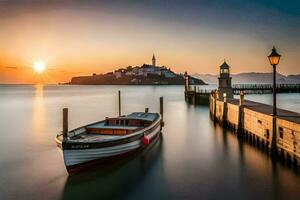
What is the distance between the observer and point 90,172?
16.0 meters

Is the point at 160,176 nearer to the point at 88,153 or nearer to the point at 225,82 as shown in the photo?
the point at 88,153

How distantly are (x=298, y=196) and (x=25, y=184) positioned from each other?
13.0 meters

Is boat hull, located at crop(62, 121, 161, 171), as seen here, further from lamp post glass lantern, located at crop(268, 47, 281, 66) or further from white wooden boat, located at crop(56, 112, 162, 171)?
lamp post glass lantern, located at crop(268, 47, 281, 66)

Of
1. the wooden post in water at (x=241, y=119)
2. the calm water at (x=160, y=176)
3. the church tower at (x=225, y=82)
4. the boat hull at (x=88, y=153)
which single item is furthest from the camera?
the church tower at (x=225, y=82)

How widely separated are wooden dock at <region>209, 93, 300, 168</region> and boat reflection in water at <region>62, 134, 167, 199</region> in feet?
22.8

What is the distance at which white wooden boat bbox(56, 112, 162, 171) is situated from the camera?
1521 centimetres

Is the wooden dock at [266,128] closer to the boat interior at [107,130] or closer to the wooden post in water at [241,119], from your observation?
the wooden post in water at [241,119]

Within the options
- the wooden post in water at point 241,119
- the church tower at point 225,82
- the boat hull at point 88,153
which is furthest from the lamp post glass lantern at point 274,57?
the church tower at point 225,82

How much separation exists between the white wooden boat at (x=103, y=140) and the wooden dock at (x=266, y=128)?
7248 millimetres

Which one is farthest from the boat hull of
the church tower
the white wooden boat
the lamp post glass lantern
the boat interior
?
the church tower

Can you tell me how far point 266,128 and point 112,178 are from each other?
33.1 ft

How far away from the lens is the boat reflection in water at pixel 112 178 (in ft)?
44.9

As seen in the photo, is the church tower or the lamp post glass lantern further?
the church tower

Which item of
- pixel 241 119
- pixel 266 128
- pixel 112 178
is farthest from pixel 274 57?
pixel 112 178
